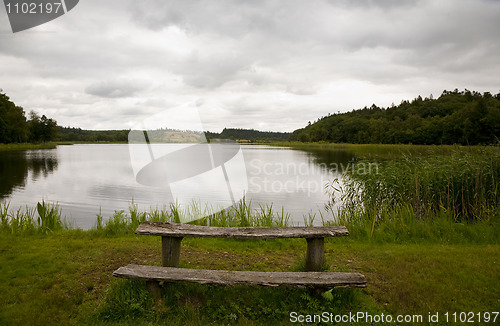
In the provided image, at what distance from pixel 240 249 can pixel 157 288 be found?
8.27ft

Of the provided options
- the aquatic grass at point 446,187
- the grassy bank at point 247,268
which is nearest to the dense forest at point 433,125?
the aquatic grass at point 446,187

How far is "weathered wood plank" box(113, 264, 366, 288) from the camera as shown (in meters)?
3.31

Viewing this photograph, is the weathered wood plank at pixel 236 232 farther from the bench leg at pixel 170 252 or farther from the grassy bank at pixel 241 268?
the grassy bank at pixel 241 268

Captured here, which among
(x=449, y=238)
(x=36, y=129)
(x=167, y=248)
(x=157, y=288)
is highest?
(x=36, y=129)

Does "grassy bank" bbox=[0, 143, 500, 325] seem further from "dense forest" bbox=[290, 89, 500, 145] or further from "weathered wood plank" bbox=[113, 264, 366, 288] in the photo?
"dense forest" bbox=[290, 89, 500, 145]

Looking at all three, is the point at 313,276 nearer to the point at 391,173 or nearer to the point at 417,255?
the point at 417,255

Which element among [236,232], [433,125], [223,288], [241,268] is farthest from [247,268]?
[433,125]

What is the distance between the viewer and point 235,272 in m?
3.54

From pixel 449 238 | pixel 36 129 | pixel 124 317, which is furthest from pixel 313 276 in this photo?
pixel 36 129

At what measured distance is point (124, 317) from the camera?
3.33m

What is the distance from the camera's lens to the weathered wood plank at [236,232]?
3701mm

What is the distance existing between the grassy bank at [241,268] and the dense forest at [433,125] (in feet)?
58.6

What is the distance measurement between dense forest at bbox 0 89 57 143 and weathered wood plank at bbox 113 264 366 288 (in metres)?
70.4

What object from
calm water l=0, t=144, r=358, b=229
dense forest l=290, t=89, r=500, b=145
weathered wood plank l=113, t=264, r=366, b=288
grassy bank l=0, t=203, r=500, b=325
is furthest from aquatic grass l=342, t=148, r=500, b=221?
dense forest l=290, t=89, r=500, b=145
